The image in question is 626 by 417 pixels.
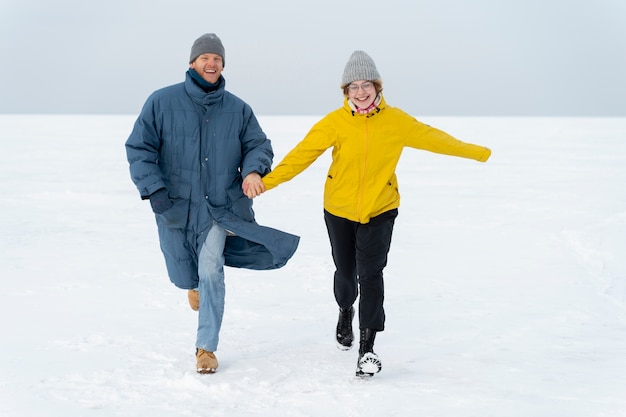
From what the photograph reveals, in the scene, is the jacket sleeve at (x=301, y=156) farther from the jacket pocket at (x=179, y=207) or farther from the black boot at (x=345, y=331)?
the black boot at (x=345, y=331)

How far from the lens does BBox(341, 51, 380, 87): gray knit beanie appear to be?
12.8 feet

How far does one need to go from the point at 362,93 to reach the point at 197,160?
93 centimetres

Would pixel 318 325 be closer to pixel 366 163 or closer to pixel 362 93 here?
pixel 366 163

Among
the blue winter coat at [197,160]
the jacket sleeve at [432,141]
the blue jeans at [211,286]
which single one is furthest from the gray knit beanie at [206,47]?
the jacket sleeve at [432,141]

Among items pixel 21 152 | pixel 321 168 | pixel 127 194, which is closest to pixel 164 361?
pixel 127 194

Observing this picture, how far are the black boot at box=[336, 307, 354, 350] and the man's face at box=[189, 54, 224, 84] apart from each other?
1518 millimetres

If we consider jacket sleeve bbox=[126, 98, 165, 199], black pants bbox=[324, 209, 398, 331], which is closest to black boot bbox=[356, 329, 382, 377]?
black pants bbox=[324, 209, 398, 331]

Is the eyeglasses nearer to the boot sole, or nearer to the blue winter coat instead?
the blue winter coat

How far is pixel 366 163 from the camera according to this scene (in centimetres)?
397

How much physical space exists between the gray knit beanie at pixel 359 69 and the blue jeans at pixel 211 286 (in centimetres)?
104

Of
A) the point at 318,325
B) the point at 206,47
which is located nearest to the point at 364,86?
the point at 206,47

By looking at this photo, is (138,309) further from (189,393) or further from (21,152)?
(21,152)

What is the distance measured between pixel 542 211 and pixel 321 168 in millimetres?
9647

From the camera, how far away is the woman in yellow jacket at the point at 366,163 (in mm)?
3945
